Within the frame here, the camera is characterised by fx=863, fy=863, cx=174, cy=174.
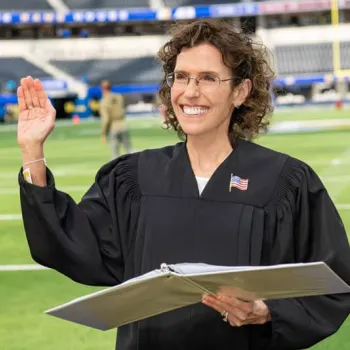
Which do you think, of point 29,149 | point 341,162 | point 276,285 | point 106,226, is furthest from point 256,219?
point 341,162

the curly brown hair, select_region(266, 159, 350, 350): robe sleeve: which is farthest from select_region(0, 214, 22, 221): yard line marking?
select_region(266, 159, 350, 350): robe sleeve

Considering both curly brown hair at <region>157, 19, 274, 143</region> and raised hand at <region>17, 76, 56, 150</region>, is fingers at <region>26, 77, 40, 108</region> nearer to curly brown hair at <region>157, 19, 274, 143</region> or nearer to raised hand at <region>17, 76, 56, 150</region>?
raised hand at <region>17, 76, 56, 150</region>

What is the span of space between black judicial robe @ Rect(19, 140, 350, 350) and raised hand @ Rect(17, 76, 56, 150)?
0.16 metres

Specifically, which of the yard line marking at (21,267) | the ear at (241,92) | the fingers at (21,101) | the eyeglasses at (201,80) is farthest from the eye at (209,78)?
the yard line marking at (21,267)

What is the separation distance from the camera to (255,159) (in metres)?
2.92

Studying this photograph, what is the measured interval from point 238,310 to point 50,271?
18.5 ft

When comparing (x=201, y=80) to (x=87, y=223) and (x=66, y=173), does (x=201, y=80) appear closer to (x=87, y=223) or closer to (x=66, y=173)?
(x=87, y=223)

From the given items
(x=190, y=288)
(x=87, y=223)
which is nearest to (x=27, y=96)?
(x=87, y=223)

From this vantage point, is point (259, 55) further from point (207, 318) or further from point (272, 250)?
point (207, 318)

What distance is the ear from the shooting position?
301 cm

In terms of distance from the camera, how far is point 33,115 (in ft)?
9.95

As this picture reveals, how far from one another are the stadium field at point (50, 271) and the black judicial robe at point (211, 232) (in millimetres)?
3001

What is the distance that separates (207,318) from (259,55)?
3.17ft

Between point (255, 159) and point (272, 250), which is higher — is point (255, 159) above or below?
above
